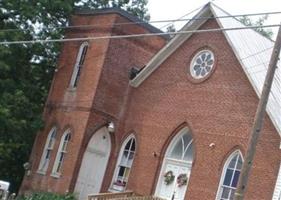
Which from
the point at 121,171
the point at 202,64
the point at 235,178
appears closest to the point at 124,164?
the point at 121,171

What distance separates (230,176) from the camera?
76.9 feet

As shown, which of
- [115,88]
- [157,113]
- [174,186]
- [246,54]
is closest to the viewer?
[246,54]

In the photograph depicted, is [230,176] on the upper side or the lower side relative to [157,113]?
lower

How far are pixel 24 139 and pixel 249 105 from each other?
43.4ft

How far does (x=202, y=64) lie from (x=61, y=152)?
7.84 metres

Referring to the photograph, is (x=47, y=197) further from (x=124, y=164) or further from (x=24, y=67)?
(x=24, y=67)

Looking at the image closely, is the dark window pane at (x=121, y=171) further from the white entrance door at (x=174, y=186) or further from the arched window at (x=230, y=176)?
the arched window at (x=230, y=176)

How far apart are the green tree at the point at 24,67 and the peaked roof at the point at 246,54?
5396mm

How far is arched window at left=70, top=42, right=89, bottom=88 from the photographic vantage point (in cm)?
2997

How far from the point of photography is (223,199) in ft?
76.6

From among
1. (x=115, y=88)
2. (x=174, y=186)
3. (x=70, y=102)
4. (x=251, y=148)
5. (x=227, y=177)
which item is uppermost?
(x=115, y=88)

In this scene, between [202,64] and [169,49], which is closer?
[202,64]

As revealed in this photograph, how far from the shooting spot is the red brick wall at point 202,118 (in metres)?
22.5

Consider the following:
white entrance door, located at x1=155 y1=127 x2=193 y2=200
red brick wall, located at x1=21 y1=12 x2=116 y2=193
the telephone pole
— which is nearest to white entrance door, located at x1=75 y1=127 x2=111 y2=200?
red brick wall, located at x1=21 y1=12 x2=116 y2=193
